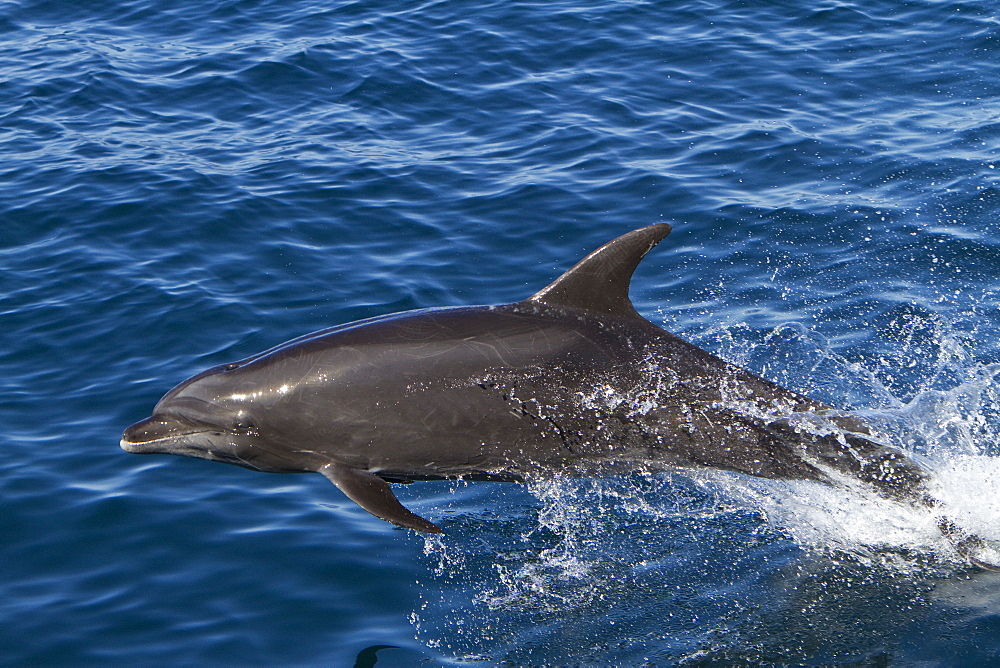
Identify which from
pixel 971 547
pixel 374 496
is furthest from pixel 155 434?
pixel 971 547

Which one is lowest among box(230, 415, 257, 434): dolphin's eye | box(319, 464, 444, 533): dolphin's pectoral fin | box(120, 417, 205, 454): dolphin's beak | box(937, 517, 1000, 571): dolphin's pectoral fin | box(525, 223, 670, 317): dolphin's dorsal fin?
box(937, 517, 1000, 571): dolphin's pectoral fin

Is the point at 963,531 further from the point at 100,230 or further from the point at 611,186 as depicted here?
the point at 100,230

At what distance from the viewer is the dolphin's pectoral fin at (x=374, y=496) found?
24.0 feet

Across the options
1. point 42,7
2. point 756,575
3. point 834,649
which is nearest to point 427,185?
point 756,575

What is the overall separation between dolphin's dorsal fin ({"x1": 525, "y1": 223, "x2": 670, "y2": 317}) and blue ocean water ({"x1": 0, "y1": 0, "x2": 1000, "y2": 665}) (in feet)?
5.31

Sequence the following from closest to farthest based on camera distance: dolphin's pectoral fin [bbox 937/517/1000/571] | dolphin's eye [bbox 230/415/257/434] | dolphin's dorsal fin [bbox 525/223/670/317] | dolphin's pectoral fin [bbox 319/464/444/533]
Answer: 1. dolphin's pectoral fin [bbox 319/464/444/533]
2. dolphin's dorsal fin [bbox 525/223/670/317]
3. dolphin's pectoral fin [bbox 937/517/1000/571]
4. dolphin's eye [bbox 230/415/257/434]

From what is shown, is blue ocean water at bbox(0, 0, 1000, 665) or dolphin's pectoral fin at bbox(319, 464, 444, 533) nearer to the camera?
dolphin's pectoral fin at bbox(319, 464, 444, 533)

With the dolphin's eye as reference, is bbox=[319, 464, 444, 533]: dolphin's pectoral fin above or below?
below

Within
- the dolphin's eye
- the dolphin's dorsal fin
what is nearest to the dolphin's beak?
the dolphin's eye

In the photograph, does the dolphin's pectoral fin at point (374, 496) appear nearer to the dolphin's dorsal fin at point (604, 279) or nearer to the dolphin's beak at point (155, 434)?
the dolphin's beak at point (155, 434)

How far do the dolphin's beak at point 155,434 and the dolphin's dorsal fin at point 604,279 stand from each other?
102 inches

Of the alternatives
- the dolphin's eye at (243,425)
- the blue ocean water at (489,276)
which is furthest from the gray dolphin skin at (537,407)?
the blue ocean water at (489,276)

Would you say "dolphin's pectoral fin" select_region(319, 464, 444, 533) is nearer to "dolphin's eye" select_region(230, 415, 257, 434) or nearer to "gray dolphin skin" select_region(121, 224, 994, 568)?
"gray dolphin skin" select_region(121, 224, 994, 568)

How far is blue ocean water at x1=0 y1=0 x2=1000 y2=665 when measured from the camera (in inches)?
311
